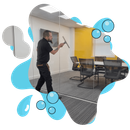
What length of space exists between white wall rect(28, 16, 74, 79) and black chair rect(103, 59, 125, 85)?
810mm

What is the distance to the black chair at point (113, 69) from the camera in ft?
7.73

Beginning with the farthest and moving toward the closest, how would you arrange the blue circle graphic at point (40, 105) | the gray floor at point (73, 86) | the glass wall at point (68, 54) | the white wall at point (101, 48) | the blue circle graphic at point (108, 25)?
1. the gray floor at point (73, 86)
2. the glass wall at point (68, 54)
3. the blue circle graphic at point (40, 105)
4. the white wall at point (101, 48)
5. the blue circle graphic at point (108, 25)

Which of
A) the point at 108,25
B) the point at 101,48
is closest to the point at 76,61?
the point at 101,48

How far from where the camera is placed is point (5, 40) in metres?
2.73

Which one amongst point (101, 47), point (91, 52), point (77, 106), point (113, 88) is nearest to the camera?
point (113, 88)

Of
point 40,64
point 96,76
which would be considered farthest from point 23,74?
point 96,76

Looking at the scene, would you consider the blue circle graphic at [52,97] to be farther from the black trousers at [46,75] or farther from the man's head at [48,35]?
the man's head at [48,35]

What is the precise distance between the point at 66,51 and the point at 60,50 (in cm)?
14

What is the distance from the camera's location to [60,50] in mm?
2908

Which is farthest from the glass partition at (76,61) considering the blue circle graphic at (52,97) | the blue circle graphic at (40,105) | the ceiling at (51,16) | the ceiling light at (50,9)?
the blue circle graphic at (40,105)

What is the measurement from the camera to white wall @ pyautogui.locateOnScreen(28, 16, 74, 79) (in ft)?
9.25

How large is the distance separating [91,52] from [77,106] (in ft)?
4.10

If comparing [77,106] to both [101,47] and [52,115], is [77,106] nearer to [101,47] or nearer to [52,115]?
[52,115]

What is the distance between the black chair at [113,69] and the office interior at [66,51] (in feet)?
0.38
